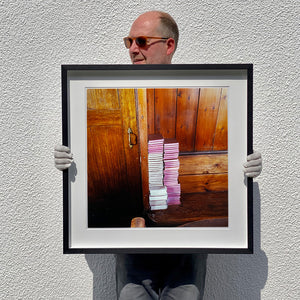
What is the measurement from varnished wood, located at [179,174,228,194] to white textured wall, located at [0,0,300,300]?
357 mm

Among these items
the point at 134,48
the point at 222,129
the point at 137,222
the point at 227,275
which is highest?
the point at 134,48

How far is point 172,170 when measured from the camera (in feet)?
2.29

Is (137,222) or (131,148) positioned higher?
Answer: (131,148)

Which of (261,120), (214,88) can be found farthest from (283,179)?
(214,88)

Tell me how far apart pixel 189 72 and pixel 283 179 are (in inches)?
21.9

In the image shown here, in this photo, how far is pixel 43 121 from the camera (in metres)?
0.98

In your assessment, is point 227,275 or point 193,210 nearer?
point 193,210

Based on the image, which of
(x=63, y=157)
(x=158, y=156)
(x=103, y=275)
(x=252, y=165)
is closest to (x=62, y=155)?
(x=63, y=157)

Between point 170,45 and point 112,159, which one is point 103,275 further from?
point 170,45

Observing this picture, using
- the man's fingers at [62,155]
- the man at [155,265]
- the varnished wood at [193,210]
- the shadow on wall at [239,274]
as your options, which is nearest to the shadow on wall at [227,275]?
the shadow on wall at [239,274]

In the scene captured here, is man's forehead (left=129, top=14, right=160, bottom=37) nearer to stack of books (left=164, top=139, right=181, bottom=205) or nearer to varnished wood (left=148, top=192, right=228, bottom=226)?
stack of books (left=164, top=139, right=181, bottom=205)

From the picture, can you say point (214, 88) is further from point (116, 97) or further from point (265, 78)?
point (265, 78)

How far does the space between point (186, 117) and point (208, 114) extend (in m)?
0.05

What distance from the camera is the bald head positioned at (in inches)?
28.4
